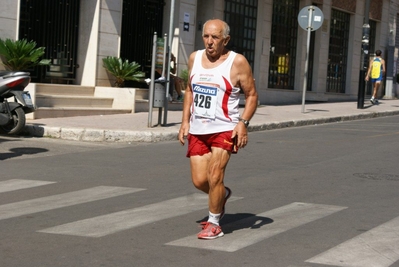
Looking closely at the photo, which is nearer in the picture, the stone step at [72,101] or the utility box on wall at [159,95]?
the utility box on wall at [159,95]

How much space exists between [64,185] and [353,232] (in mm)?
3800

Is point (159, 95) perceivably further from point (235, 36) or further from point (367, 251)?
point (235, 36)

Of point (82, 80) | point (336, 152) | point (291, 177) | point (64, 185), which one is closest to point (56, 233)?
point (64, 185)

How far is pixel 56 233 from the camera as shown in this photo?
6793 mm

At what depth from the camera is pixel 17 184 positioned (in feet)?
31.3

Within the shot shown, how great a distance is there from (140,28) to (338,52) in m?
12.7

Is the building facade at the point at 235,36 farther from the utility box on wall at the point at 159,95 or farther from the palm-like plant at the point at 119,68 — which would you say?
the utility box on wall at the point at 159,95

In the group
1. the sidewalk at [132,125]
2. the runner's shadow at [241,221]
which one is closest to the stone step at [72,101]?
the sidewalk at [132,125]

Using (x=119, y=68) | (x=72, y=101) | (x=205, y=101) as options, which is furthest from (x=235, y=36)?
(x=205, y=101)

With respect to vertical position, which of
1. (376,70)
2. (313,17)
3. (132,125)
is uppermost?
(313,17)

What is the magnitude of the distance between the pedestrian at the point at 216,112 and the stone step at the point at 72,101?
10.5 m

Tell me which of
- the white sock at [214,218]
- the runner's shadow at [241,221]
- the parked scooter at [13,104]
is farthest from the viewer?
the parked scooter at [13,104]

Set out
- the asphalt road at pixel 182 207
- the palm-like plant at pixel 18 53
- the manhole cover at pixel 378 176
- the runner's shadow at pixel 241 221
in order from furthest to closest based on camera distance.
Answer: the palm-like plant at pixel 18 53
the manhole cover at pixel 378 176
the runner's shadow at pixel 241 221
the asphalt road at pixel 182 207

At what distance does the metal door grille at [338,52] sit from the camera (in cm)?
3131
